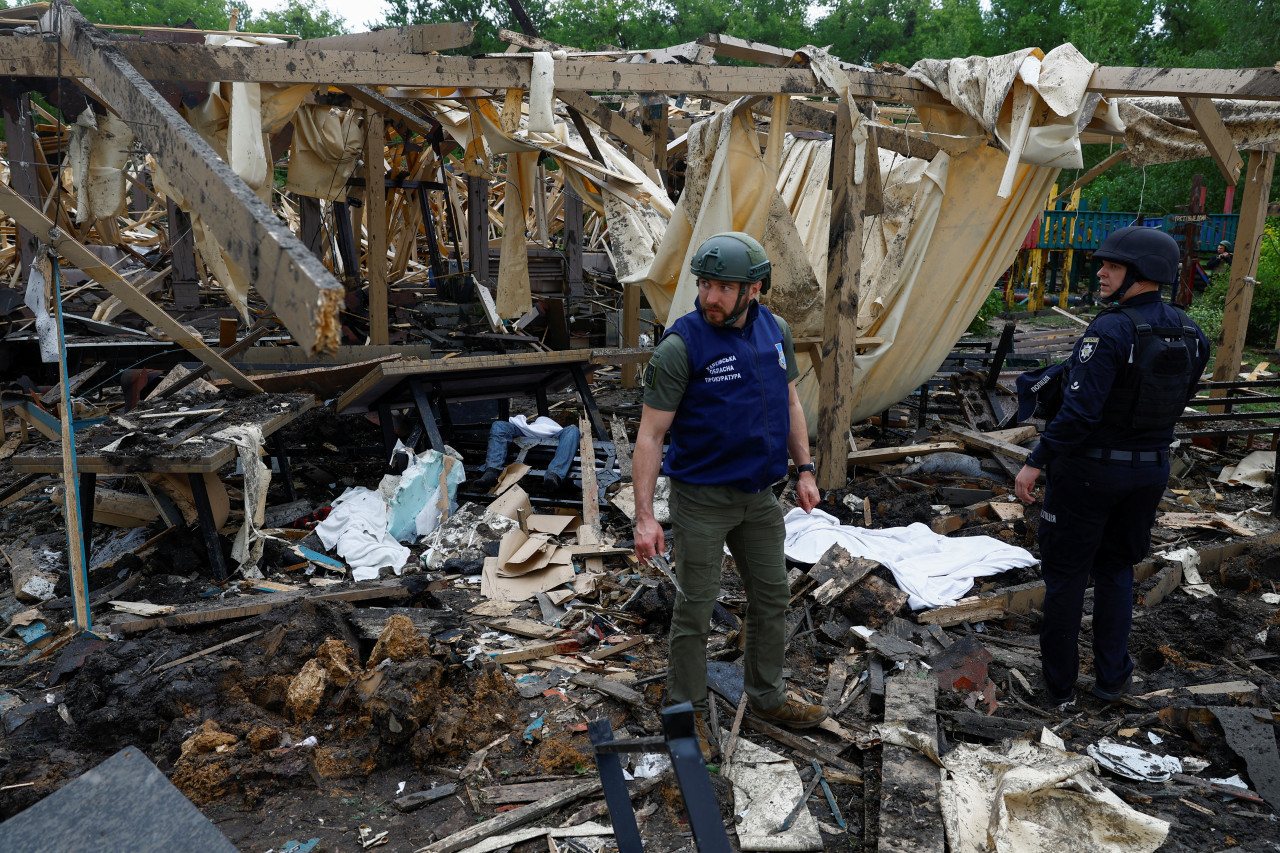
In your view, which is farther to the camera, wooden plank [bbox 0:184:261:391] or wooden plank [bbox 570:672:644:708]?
wooden plank [bbox 570:672:644:708]

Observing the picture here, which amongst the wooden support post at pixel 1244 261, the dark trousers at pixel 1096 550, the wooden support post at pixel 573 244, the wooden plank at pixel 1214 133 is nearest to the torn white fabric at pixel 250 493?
the dark trousers at pixel 1096 550

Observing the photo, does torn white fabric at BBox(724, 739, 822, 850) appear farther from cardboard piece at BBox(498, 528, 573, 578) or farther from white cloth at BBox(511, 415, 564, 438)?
white cloth at BBox(511, 415, 564, 438)

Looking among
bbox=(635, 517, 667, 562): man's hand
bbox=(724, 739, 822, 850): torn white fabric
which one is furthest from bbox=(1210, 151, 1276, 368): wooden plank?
bbox=(635, 517, 667, 562): man's hand

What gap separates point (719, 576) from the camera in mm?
3418

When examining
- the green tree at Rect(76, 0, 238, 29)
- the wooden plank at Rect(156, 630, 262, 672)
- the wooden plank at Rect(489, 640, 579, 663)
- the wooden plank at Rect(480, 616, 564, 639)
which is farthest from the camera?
the green tree at Rect(76, 0, 238, 29)

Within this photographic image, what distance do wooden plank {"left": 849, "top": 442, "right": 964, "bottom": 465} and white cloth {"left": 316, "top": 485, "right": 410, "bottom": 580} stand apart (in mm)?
3779

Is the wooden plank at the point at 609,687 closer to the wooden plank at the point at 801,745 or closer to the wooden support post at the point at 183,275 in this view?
the wooden plank at the point at 801,745

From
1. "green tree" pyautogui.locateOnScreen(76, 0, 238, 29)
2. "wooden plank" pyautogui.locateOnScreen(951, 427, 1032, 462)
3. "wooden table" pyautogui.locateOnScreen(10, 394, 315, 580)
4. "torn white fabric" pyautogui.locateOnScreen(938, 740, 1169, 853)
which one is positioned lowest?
"torn white fabric" pyautogui.locateOnScreen(938, 740, 1169, 853)

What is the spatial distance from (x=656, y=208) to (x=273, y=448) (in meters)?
3.78

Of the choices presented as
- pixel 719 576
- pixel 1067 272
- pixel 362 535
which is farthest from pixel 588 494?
pixel 1067 272

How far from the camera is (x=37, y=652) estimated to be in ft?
15.1

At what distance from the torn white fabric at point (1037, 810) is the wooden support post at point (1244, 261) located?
6.76m

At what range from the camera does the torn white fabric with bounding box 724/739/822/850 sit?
304cm

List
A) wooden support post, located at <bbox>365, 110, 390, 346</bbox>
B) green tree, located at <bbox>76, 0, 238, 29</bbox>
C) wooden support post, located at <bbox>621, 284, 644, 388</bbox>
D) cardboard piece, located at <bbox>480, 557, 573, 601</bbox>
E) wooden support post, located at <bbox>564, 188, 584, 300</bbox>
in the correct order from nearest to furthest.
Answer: cardboard piece, located at <bbox>480, 557, 573, 601</bbox>
wooden support post, located at <bbox>365, 110, 390, 346</bbox>
wooden support post, located at <bbox>621, 284, 644, 388</bbox>
wooden support post, located at <bbox>564, 188, 584, 300</bbox>
green tree, located at <bbox>76, 0, 238, 29</bbox>
